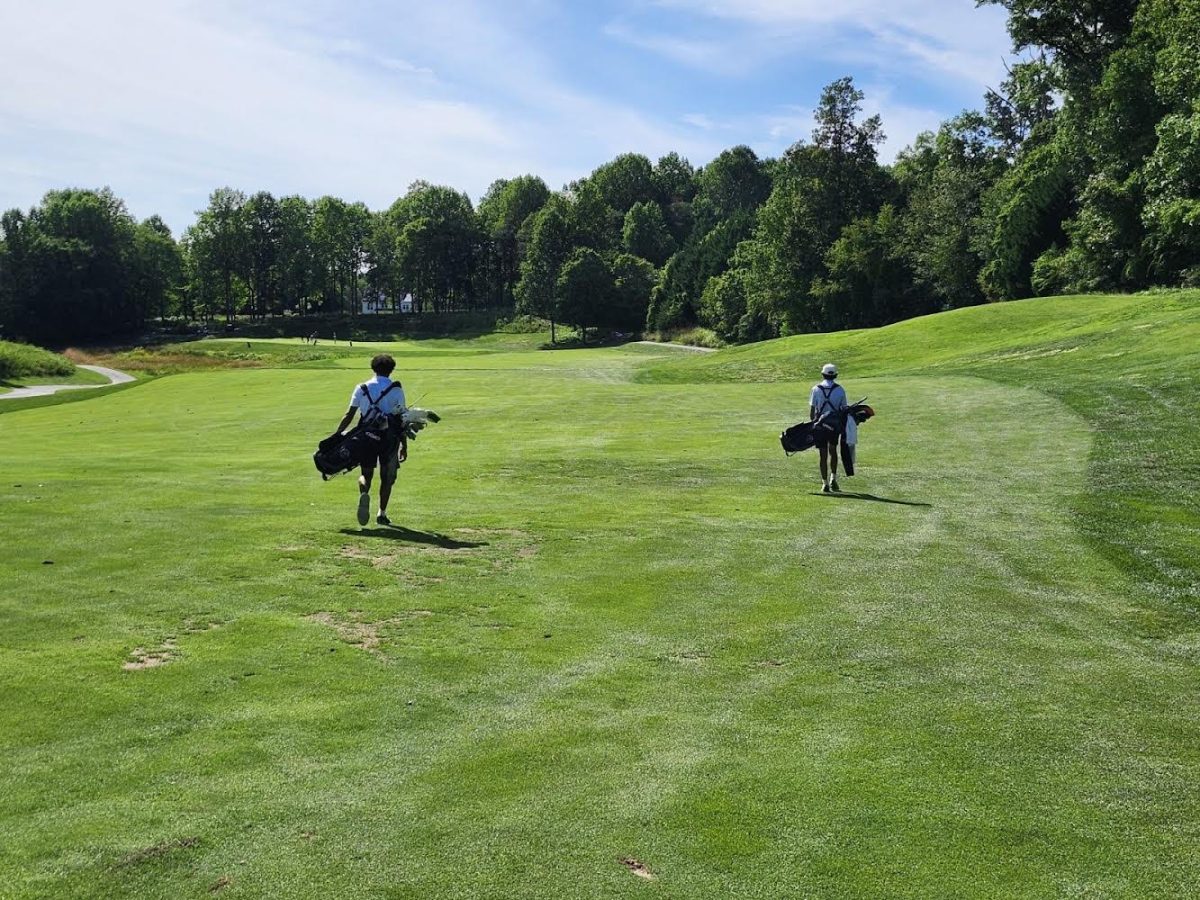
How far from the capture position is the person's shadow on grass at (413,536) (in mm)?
14977

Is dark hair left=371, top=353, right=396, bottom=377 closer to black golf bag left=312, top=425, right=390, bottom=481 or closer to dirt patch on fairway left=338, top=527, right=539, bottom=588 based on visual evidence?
black golf bag left=312, top=425, right=390, bottom=481

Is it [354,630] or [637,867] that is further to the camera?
[354,630]

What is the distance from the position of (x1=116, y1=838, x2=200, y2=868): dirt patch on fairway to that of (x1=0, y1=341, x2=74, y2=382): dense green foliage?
89.0 m

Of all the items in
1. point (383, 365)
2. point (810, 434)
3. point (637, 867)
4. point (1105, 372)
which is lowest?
point (637, 867)

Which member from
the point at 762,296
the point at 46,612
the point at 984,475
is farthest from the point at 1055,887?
the point at 762,296

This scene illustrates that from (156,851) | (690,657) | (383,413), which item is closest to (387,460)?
(383,413)

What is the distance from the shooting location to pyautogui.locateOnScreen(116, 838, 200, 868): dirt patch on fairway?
558 cm

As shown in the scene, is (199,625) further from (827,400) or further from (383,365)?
(827,400)

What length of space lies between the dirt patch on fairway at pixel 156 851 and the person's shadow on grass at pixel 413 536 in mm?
8909

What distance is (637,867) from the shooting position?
5805mm

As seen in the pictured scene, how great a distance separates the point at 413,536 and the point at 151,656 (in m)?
6.72

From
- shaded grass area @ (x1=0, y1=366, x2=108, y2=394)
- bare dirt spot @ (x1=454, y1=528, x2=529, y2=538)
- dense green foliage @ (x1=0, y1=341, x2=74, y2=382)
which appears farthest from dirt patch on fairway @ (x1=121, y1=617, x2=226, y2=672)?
dense green foliage @ (x1=0, y1=341, x2=74, y2=382)

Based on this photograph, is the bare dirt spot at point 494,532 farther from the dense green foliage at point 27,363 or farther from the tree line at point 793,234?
the dense green foliage at point 27,363

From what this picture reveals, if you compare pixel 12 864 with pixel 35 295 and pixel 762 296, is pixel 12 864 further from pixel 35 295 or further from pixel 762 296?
pixel 35 295
